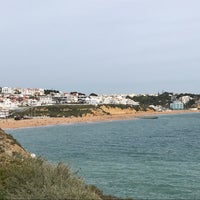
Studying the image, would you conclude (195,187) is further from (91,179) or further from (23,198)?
(23,198)

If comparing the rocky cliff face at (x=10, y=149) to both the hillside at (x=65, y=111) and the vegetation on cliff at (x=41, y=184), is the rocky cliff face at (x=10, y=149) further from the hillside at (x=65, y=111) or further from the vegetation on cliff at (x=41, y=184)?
the hillside at (x=65, y=111)

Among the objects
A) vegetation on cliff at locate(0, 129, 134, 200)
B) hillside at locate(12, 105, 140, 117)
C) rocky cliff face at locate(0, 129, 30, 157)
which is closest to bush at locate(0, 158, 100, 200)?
vegetation on cliff at locate(0, 129, 134, 200)

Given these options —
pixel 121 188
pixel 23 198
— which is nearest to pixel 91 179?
pixel 121 188

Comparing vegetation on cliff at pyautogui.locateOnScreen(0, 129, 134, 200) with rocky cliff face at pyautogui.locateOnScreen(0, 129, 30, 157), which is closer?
vegetation on cliff at pyautogui.locateOnScreen(0, 129, 134, 200)

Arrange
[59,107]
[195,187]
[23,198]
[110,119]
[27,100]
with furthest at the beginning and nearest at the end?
[27,100] < [59,107] < [110,119] < [195,187] < [23,198]

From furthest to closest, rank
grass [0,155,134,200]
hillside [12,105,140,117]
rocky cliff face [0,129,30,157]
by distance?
hillside [12,105,140,117] → rocky cliff face [0,129,30,157] → grass [0,155,134,200]

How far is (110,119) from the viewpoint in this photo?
14600cm

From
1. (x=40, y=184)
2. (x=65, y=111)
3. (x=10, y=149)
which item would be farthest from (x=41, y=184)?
(x=65, y=111)

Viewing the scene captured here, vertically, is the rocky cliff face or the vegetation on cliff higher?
the vegetation on cliff

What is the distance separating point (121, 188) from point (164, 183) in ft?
9.59

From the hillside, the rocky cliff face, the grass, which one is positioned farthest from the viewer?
the hillside

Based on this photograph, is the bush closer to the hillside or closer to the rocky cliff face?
the rocky cliff face

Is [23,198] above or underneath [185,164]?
above

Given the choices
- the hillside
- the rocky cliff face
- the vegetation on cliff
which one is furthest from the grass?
the hillside
